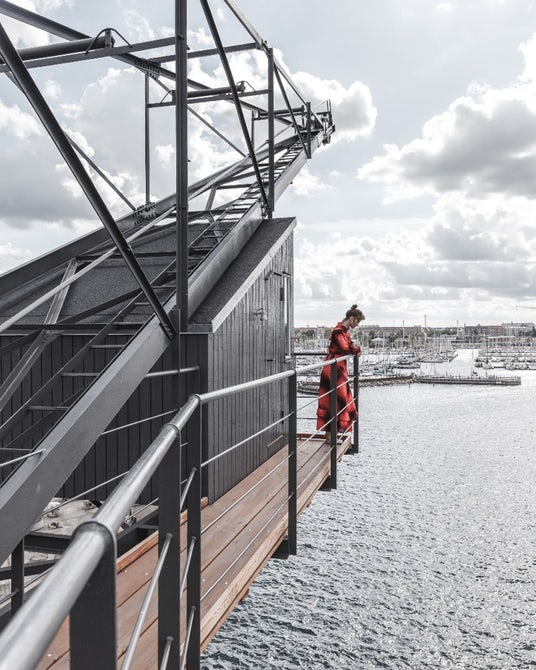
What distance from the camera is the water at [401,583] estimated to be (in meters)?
7.09

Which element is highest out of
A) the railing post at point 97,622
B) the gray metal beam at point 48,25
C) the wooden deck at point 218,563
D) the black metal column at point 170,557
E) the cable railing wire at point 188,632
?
the gray metal beam at point 48,25

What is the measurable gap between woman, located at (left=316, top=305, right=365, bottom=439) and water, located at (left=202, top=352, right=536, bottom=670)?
108 inches

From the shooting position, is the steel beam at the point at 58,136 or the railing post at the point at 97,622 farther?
the steel beam at the point at 58,136

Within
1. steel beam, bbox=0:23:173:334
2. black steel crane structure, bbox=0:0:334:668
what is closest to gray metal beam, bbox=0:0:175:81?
black steel crane structure, bbox=0:0:334:668

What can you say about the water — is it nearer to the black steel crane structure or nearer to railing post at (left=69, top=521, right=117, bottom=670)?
the black steel crane structure

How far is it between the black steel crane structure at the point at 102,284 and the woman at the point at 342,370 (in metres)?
1.75

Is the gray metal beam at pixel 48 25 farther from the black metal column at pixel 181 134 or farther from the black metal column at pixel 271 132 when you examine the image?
the black metal column at pixel 181 134

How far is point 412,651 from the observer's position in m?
6.70

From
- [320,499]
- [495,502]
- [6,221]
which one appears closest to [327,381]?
[6,221]

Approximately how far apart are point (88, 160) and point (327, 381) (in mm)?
4483

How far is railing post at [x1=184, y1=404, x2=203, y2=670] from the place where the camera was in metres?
1.96

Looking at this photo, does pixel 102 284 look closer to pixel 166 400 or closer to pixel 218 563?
pixel 166 400

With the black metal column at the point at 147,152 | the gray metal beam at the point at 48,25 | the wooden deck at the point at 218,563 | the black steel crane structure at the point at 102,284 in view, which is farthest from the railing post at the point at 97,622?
the black metal column at the point at 147,152

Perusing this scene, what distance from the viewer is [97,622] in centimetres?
76
